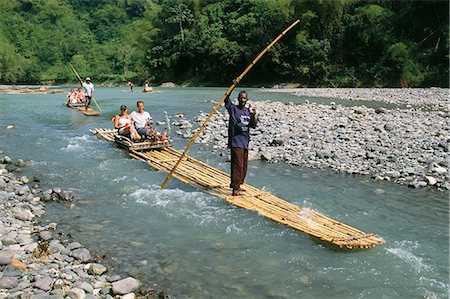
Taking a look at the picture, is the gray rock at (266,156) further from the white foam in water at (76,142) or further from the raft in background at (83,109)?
the raft in background at (83,109)

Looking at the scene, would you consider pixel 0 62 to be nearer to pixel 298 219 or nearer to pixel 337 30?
pixel 337 30

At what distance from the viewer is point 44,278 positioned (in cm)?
509

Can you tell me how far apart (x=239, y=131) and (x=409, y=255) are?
3659mm

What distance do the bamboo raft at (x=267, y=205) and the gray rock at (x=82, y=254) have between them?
114 inches

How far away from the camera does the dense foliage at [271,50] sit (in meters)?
42.1

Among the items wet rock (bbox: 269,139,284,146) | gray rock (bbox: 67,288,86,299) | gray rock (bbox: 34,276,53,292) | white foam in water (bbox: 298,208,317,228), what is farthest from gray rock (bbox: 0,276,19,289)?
wet rock (bbox: 269,139,284,146)

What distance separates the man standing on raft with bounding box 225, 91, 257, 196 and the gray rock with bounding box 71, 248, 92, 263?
10.4 ft

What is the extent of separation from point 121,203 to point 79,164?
3.84 m

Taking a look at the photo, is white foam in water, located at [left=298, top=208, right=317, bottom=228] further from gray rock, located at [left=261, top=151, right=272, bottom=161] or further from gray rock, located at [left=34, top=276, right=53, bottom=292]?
gray rock, located at [left=261, top=151, right=272, bottom=161]

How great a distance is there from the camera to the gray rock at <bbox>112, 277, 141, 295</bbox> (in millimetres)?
5055

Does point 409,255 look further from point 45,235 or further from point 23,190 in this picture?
point 23,190

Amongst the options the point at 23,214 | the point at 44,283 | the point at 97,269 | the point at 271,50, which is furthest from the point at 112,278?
the point at 271,50

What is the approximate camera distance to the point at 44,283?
4.97 meters

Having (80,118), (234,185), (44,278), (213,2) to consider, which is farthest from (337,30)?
(44,278)
